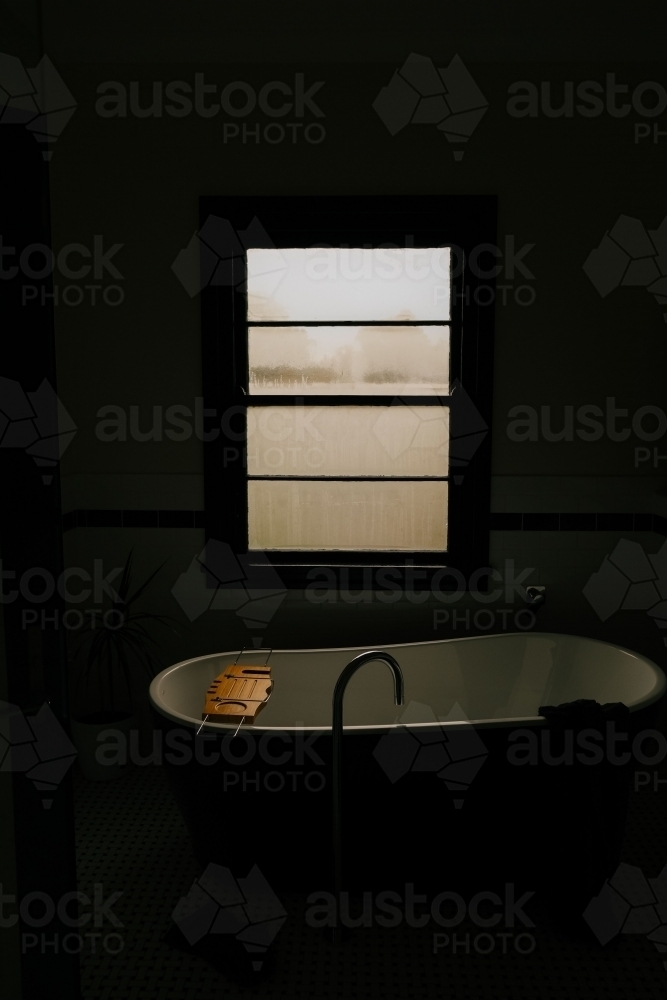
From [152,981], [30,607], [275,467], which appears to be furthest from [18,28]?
[275,467]

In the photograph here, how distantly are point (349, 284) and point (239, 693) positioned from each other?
1.72 metres

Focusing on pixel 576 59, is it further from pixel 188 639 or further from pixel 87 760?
pixel 87 760

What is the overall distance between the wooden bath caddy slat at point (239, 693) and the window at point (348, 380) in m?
0.53

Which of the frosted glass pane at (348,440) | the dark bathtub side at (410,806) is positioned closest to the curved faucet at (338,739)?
the dark bathtub side at (410,806)

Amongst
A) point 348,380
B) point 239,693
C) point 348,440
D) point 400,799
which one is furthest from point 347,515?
point 400,799

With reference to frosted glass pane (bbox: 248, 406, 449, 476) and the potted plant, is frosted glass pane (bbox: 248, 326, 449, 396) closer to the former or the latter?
frosted glass pane (bbox: 248, 406, 449, 476)

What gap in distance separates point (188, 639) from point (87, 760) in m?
0.64

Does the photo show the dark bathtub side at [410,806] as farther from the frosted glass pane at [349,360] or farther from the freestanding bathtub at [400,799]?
the frosted glass pane at [349,360]

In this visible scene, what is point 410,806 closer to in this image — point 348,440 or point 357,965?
point 357,965

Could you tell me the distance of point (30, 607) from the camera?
0.68 metres

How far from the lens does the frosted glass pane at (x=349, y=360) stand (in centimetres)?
320

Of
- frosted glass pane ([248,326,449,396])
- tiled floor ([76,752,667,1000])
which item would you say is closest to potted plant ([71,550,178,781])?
tiled floor ([76,752,667,1000])

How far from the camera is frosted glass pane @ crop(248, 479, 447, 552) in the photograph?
3.29 m

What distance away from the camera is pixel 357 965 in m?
2.13
